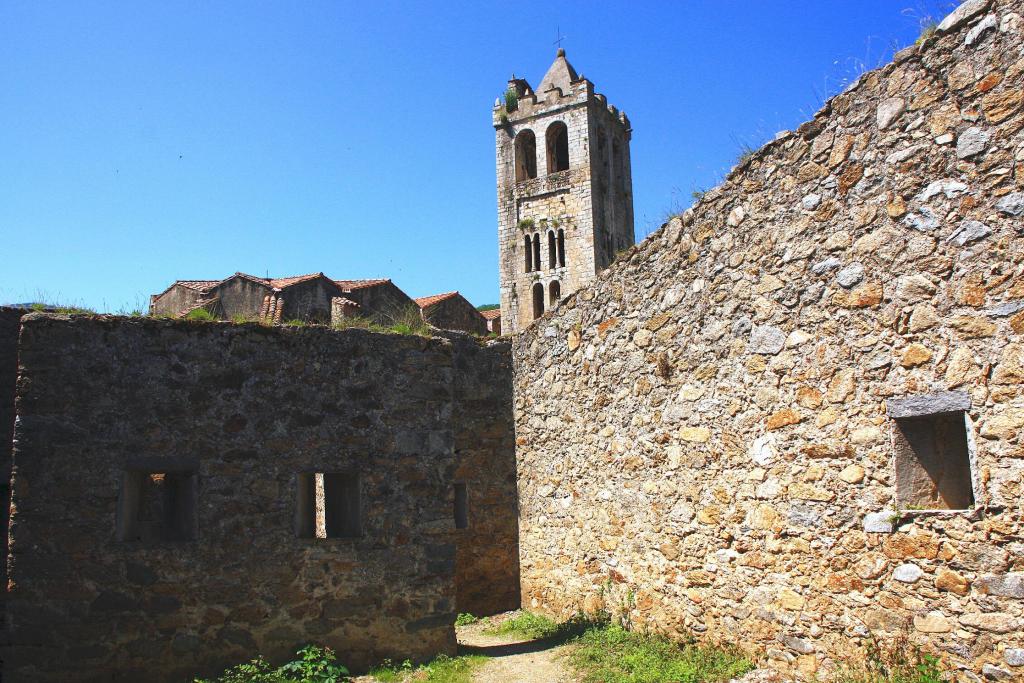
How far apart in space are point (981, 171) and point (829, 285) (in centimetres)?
119

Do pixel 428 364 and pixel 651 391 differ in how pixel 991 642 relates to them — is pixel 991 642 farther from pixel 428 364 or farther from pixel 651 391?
pixel 428 364

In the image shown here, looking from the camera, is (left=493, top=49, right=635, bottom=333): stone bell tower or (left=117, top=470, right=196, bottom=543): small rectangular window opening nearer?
(left=117, top=470, right=196, bottom=543): small rectangular window opening

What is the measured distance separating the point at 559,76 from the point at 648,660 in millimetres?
40029

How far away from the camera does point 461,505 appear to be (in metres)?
10.5

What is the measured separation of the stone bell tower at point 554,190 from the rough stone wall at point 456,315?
9.57 metres

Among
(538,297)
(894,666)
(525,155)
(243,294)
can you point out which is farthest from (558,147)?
(894,666)

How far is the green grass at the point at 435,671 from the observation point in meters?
7.23

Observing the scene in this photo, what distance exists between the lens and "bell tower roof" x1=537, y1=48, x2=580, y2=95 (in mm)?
42875

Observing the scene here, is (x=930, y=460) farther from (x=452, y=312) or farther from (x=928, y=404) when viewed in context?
(x=452, y=312)

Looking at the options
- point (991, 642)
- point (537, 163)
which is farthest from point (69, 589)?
point (537, 163)

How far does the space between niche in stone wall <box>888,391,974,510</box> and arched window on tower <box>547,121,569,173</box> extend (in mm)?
37963

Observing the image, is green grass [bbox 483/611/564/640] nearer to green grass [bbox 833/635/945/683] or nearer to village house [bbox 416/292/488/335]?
green grass [bbox 833/635/945/683]

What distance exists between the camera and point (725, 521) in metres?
6.73

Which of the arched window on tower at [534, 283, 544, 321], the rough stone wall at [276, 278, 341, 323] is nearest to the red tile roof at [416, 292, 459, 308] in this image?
the rough stone wall at [276, 278, 341, 323]
